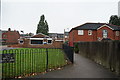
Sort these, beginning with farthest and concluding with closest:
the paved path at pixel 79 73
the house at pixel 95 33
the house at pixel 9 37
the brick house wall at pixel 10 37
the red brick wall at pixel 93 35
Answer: the brick house wall at pixel 10 37
the house at pixel 9 37
the house at pixel 95 33
the red brick wall at pixel 93 35
the paved path at pixel 79 73

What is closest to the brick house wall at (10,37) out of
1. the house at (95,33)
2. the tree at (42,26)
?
the tree at (42,26)

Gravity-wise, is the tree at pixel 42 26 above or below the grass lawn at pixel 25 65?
above

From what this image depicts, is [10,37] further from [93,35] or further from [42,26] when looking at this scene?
[93,35]

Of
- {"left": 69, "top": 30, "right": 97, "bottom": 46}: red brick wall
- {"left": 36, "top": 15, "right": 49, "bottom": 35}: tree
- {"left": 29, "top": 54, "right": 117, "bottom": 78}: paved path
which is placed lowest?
{"left": 29, "top": 54, "right": 117, "bottom": 78}: paved path

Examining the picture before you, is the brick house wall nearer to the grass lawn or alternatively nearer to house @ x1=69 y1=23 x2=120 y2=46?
house @ x1=69 y1=23 x2=120 y2=46

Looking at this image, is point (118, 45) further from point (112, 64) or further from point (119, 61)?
point (112, 64)

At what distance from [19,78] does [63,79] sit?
1.82 m

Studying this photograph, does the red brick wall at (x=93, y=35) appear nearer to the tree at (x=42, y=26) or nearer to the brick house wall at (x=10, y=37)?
the tree at (x=42, y=26)

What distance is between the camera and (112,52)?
7.04 metres

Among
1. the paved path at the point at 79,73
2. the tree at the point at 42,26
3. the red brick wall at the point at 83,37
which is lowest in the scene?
the paved path at the point at 79,73

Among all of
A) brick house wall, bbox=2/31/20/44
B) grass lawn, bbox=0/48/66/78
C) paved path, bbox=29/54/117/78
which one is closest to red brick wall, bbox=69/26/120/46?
grass lawn, bbox=0/48/66/78

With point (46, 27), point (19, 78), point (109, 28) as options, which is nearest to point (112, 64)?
point (19, 78)

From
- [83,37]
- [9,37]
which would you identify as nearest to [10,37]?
[9,37]

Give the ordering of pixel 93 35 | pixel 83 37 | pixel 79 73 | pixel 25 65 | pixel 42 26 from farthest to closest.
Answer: pixel 42 26, pixel 93 35, pixel 83 37, pixel 25 65, pixel 79 73
